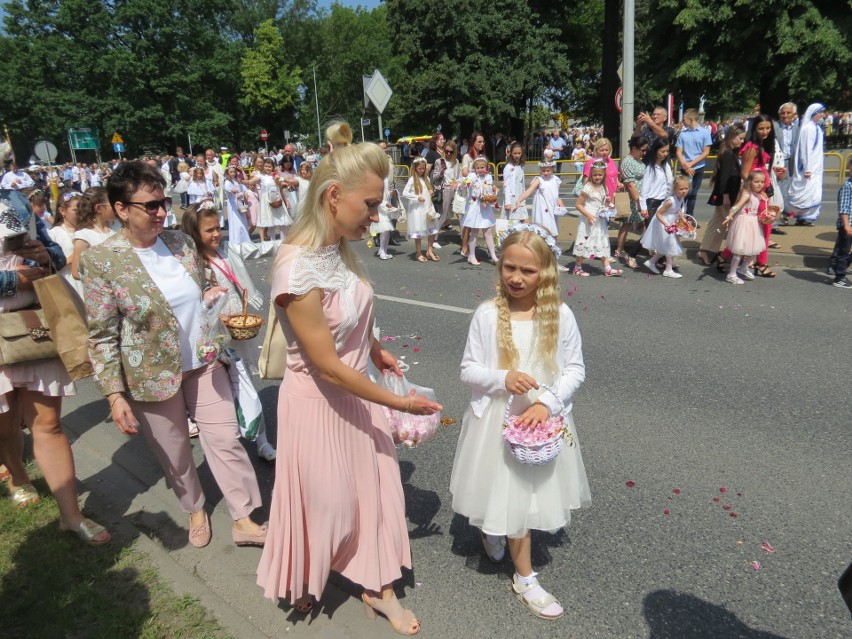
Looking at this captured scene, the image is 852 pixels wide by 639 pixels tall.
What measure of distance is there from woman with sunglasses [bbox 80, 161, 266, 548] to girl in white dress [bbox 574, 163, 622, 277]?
6990mm

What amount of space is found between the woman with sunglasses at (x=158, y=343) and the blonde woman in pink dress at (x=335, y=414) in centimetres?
76

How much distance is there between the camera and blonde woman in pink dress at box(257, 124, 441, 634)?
7.22ft

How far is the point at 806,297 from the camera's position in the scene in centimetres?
738

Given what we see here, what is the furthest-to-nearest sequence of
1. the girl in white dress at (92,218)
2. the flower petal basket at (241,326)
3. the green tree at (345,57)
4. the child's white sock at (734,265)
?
the green tree at (345,57) < the child's white sock at (734,265) < the girl in white dress at (92,218) < the flower petal basket at (241,326)

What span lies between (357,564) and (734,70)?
26.0 metres

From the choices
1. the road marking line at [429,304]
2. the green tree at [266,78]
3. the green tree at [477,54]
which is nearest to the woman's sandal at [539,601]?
the road marking line at [429,304]

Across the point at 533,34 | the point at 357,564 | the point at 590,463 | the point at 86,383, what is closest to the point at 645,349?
the point at 590,463

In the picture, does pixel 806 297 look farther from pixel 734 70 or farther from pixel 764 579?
pixel 734 70

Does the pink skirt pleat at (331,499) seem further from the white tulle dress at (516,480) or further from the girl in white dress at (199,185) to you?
the girl in white dress at (199,185)

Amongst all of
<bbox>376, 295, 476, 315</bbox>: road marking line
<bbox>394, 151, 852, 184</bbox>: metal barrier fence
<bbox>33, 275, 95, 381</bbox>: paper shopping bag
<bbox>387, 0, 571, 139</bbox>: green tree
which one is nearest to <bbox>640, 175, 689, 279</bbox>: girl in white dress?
<bbox>394, 151, 852, 184</bbox>: metal barrier fence

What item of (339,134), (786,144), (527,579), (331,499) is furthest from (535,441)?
(786,144)

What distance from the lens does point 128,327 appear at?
9.39 feet

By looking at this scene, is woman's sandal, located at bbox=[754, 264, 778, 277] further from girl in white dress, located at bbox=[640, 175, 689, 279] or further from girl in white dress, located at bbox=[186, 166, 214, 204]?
girl in white dress, located at bbox=[186, 166, 214, 204]

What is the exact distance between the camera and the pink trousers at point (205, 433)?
3.07 m
